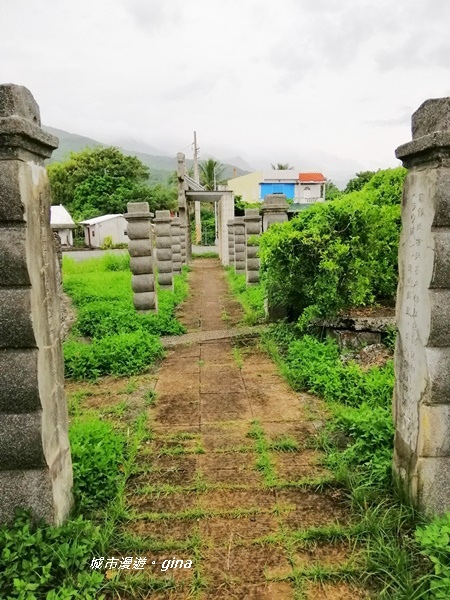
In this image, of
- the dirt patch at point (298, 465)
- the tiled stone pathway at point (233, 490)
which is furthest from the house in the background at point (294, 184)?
the dirt patch at point (298, 465)

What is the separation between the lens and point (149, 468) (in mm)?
3455

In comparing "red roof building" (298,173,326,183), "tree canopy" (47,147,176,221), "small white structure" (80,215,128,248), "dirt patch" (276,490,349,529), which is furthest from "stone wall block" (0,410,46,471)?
"red roof building" (298,173,326,183)

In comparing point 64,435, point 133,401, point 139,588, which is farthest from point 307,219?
point 139,588

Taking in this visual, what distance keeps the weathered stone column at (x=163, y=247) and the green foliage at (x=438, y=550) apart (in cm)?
901

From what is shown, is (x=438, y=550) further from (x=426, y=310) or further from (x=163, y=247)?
(x=163, y=247)

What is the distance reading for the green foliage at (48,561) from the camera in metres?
2.22

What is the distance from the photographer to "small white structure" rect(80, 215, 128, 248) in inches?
1286

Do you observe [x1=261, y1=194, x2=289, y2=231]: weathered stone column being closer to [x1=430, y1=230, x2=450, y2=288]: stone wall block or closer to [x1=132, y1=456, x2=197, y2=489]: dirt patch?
[x1=132, y1=456, x2=197, y2=489]: dirt patch

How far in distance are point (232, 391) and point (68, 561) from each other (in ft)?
9.13

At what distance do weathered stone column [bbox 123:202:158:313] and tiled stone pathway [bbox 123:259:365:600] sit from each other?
111 inches

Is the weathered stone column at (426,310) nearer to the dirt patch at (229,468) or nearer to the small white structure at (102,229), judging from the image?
the dirt patch at (229,468)

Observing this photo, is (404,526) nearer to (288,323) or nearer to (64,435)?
(64,435)

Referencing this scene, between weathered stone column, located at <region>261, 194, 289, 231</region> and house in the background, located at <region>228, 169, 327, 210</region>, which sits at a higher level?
house in the background, located at <region>228, 169, 327, 210</region>

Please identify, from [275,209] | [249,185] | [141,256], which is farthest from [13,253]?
[249,185]
